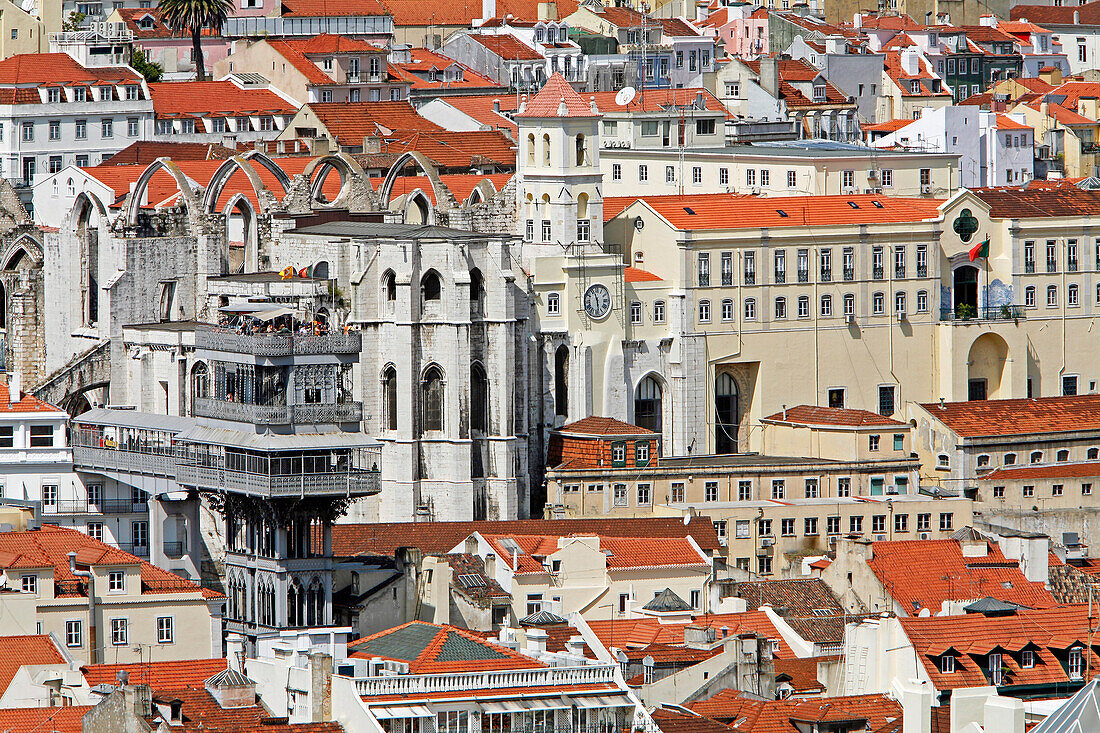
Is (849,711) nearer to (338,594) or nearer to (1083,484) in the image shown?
(338,594)

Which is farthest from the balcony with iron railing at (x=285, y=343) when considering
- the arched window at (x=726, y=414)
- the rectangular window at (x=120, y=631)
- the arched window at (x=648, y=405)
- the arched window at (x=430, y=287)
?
the arched window at (x=726, y=414)

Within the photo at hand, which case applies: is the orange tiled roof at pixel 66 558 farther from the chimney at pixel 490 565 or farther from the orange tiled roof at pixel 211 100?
the orange tiled roof at pixel 211 100

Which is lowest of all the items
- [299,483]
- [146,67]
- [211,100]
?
[299,483]

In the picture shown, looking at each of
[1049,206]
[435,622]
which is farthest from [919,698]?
[1049,206]

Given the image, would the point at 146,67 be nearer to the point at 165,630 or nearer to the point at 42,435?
the point at 42,435

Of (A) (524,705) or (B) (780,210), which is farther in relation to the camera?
(B) (780,210)

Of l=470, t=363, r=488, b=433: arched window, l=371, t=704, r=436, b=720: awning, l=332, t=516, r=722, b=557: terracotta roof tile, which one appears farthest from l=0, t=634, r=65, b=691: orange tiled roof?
l=470, t=363, r=488, b=433: arched window

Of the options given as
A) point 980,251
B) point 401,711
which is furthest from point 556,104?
point 401,711
